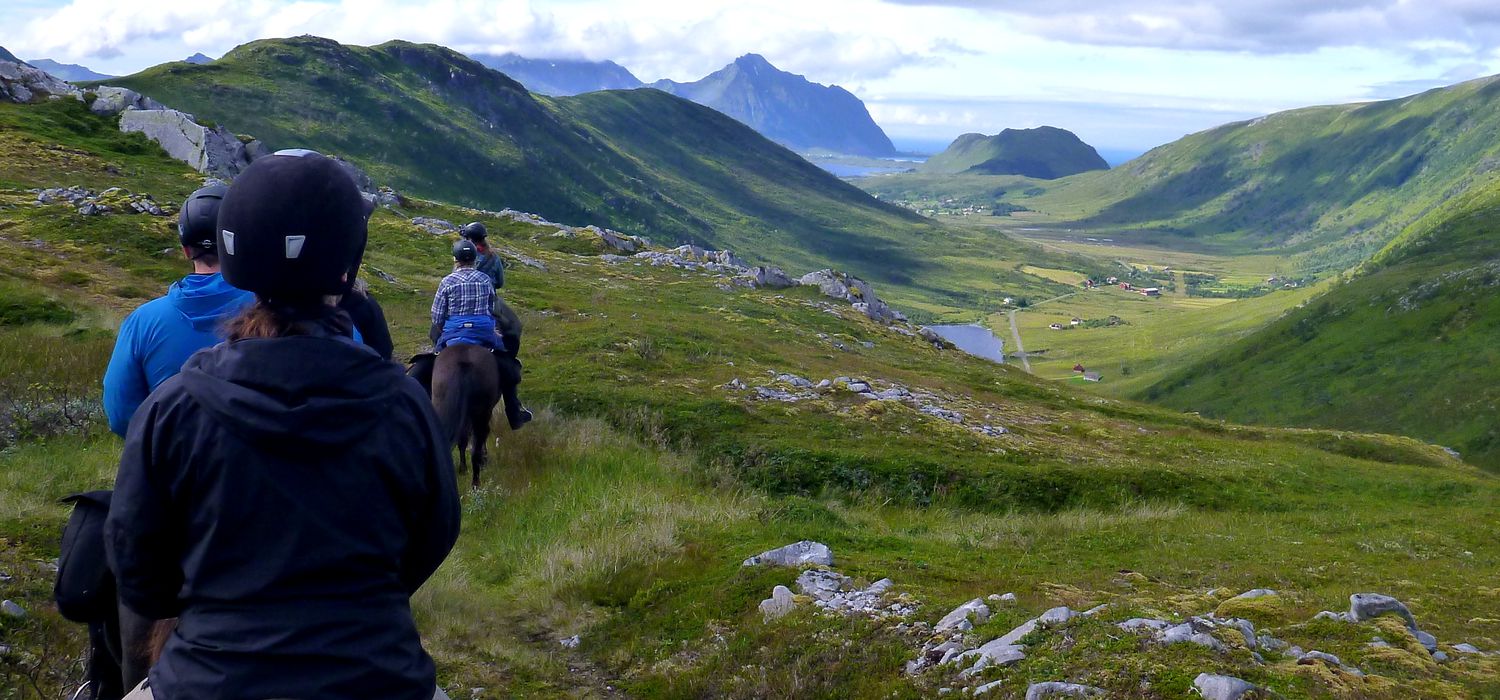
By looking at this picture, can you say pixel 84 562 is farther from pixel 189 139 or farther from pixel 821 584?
pixel 189 139

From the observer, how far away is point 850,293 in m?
68.5

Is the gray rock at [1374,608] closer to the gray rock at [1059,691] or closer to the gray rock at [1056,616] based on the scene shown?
the gray rock at [1056,616]

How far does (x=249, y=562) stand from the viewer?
338 cm

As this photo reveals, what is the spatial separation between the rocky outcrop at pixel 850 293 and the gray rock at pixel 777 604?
5381cm

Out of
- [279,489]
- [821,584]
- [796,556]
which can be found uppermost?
[279,489]

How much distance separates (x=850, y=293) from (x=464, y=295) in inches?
2233

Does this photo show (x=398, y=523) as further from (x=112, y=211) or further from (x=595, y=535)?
(x=112, y=211)

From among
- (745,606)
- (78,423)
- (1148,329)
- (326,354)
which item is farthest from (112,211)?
(1148,329)

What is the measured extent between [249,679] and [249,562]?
40cm

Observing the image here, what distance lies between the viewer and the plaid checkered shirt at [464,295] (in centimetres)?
1285

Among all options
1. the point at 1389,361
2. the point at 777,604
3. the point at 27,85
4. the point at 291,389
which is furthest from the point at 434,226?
the point at 1389,361

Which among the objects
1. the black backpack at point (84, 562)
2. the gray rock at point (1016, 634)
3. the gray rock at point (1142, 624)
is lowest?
the gray rock at point (1016, 634)

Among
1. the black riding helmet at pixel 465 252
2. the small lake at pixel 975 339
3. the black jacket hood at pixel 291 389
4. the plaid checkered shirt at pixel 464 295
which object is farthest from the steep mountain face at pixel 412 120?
the black jacket hood at pixel 291 389

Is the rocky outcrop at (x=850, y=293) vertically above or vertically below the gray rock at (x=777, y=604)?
below
